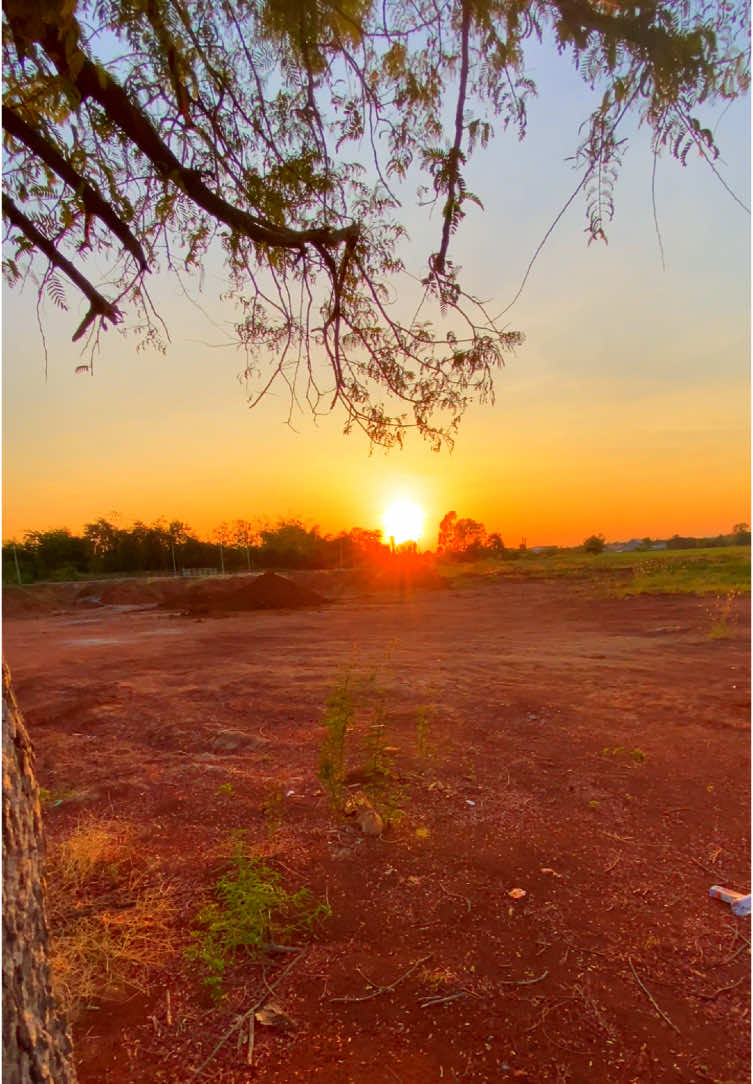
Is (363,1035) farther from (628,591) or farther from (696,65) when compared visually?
(628,591)

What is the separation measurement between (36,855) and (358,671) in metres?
6.80

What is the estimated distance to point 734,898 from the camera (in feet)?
8.28

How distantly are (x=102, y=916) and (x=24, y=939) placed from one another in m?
1.63

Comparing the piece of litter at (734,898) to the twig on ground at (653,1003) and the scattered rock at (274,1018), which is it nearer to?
the twig on ground at (653,1003)

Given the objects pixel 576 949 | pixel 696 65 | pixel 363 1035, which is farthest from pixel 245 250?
pixel 576 949

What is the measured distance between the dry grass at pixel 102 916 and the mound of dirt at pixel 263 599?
17.0 m

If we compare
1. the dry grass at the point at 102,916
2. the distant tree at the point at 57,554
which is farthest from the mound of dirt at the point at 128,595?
the dry grass at the point at 102,916

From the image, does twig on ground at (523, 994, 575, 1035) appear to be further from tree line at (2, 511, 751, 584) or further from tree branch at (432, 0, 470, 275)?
tree line at (2, 511, 751, 584)

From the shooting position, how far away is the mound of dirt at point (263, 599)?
20.2 m

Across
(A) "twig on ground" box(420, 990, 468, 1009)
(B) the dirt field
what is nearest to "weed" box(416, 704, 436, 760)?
(B) the dirt field

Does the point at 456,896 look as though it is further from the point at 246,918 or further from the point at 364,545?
the point at 364,545

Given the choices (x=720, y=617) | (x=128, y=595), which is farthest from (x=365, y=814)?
(x=128, y=595)

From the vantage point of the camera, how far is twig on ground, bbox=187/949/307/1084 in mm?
1720

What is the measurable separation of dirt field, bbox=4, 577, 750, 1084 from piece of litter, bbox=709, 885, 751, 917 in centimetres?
6
